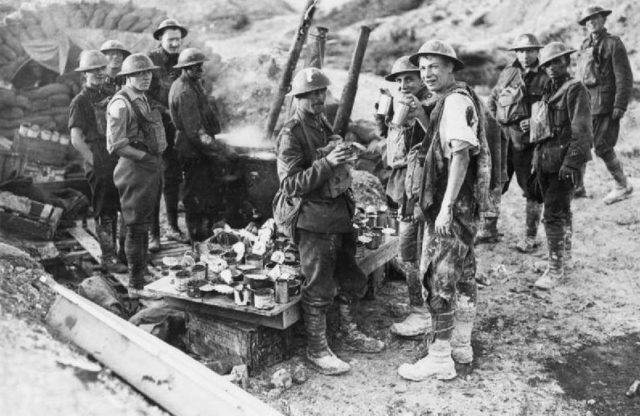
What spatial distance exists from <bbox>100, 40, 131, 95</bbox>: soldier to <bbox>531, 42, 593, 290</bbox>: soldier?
4657 mm

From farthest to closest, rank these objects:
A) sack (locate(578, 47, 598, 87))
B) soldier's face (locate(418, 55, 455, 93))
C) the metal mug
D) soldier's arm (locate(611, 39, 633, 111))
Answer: sack (locate(578, 47, 598, 87)), soldier's arm (locate(611, 39, 633, 111)), the metal mug, soldier's face (locate(418, 55, 455, 93))

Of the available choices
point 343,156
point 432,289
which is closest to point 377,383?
point 432,289

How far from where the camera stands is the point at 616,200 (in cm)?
793

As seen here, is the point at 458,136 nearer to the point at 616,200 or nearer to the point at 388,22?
the point at 616,200

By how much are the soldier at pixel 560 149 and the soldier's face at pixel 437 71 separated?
1986mm

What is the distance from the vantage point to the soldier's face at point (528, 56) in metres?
6.91

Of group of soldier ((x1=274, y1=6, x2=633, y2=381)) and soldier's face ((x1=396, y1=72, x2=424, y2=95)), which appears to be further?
soldier's face ((x1=396, y1=72, x2=424, y2=95))

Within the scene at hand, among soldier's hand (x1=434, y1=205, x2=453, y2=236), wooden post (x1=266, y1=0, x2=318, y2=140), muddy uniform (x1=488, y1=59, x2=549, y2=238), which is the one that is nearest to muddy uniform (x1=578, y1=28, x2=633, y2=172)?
muddy uniform (x1=488, y1=59, x2=549, y2=238)

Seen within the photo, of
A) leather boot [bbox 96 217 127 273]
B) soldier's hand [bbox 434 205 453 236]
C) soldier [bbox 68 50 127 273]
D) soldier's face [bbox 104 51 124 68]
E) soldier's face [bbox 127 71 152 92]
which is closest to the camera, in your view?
soldier's hand [bbox 434 205 453 236]

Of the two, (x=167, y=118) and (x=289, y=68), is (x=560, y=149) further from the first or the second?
(x=167, y=118)

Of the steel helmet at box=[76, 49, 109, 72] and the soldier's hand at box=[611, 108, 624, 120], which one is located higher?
the steel helmet at box=[76, 49, 109, 72]

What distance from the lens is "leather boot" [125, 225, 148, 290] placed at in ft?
19.6

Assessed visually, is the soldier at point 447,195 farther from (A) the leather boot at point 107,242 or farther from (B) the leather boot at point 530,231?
(A) the leather boot at point 107,242

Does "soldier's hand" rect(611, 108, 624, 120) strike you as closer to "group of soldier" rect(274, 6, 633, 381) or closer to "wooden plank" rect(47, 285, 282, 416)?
"group of soldier" rect(274, 6, 633, 381)
